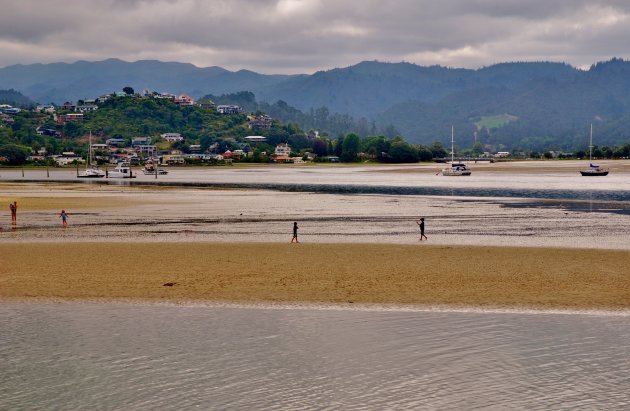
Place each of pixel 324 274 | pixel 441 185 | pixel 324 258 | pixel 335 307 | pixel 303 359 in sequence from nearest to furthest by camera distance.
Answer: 1. pixel 303 359
2. pixel 335 307
3. pixel 324 274
4. pixel 324 258
5. pixel 441 185

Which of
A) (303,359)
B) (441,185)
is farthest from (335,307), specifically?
(441,185)

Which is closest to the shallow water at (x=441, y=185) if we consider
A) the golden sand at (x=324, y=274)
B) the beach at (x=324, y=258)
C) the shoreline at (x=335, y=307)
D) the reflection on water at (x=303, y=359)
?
the beach at (x=324, y=258)

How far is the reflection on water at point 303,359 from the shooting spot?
17344 millimetres

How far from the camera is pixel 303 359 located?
66.8 feet

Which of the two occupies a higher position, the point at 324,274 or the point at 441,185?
the point at 324,274

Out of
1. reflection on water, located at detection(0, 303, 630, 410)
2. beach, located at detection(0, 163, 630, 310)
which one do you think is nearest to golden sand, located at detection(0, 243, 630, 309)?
beach, located at detection(0, 163, 630, 310)

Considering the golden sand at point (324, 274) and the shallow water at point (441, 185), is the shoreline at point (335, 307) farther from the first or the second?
the shallow water at point (441, 185)

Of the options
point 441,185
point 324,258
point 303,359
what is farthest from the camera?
point 441,185

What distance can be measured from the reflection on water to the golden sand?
1.96 metres

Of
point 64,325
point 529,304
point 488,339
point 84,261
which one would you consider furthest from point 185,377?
point 84,261

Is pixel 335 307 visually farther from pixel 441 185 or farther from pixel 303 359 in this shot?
pixel 441 185

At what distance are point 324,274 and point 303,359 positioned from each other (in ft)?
37.4

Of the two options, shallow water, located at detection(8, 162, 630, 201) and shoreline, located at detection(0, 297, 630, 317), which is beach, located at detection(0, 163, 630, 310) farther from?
shallow water, located at detection(8, 162, 630, 201)

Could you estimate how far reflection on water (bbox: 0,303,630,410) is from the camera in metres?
17.3
